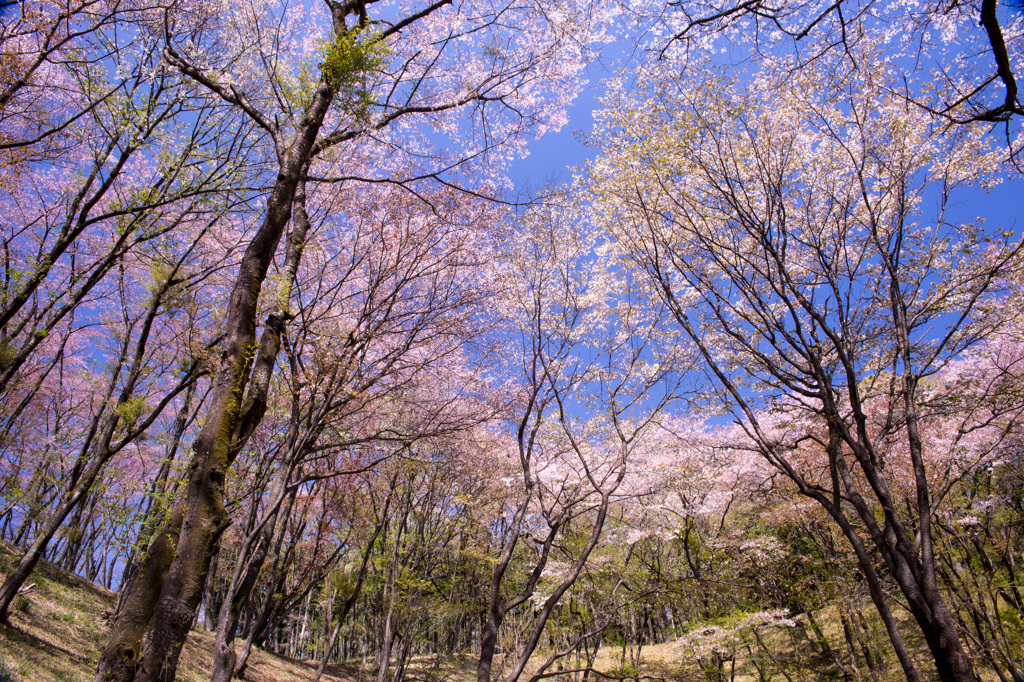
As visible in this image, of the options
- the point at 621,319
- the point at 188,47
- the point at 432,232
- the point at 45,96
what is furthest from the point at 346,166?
the point at 621,319

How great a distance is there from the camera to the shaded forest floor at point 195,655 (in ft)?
20.9

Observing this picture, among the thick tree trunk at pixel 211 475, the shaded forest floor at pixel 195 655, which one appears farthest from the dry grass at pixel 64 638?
the thick tree trunk at pixel 211 475

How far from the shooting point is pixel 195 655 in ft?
34.0

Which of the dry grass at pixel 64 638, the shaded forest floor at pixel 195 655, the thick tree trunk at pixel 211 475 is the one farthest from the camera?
the shaded forest floor at pixel 195 655

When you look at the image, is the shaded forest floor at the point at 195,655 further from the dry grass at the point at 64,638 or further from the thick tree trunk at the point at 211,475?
the thick tree trunk at the point at 211,475

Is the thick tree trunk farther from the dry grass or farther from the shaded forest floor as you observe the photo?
the dry grass

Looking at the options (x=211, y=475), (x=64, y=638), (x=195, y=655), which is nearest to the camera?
(x=211, y=475)

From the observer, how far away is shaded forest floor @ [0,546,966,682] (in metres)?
6.36

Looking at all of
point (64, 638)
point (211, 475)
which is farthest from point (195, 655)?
point (211, 475)

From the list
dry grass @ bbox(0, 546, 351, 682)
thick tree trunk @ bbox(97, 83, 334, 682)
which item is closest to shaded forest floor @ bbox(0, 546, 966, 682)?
dry grass @ bbox(0, 546, 351, 682)

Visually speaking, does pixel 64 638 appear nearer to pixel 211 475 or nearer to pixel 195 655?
pixel 195 655

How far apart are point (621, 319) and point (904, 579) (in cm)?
525

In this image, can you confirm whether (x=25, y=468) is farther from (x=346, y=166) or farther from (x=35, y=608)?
(x=346, y=166)

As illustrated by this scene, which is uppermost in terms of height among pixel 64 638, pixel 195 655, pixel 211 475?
pixel 211 475
